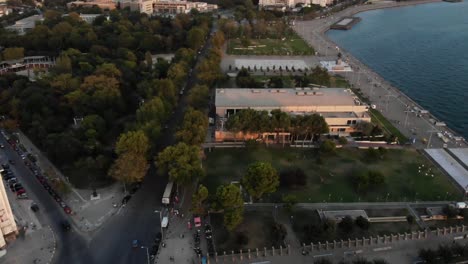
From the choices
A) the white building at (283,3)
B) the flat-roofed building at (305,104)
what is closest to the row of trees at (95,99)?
the flat-roofed building at (305,104)

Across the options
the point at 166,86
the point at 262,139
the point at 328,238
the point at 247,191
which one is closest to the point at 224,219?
the point at 247,191

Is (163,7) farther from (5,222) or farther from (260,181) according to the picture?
(5,222)

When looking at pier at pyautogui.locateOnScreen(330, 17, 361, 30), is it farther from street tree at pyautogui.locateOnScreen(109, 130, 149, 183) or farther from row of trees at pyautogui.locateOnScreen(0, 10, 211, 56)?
street tree at pyautogui.locateOnScreen(109, 130, 149, 183)

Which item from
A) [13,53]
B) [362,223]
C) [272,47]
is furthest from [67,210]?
[272,47]

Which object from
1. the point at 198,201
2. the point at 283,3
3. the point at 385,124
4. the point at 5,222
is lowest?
the point at 5,222

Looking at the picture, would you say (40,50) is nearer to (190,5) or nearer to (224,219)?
(190,5)

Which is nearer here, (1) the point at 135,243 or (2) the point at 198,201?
(1) the point at 135,243

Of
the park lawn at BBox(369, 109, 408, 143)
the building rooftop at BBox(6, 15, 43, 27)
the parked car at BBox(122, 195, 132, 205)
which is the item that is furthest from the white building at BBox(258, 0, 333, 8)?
the parked car at BBox(122, 195, 132, 205)

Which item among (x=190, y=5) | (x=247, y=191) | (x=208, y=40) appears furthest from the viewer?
(x=190, y=5)
